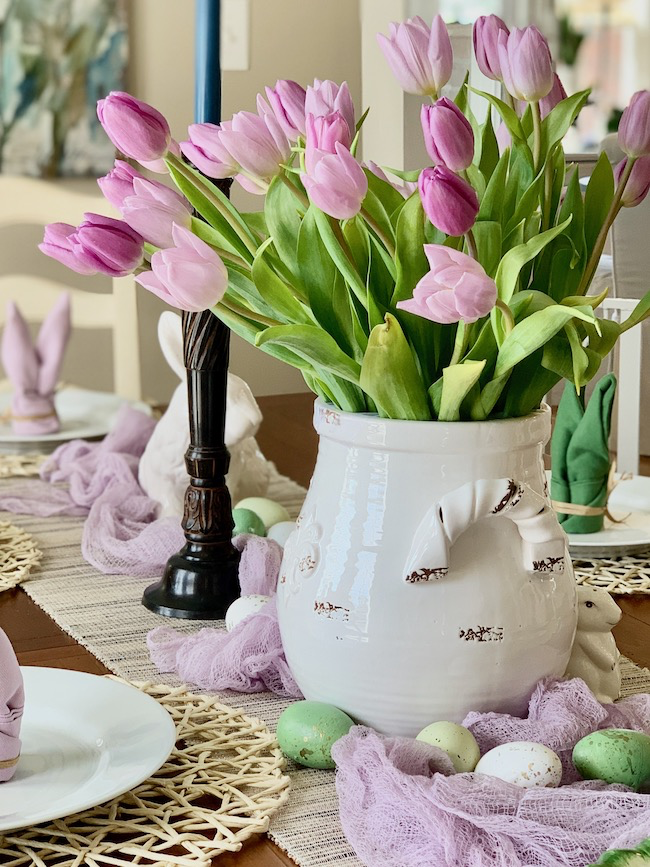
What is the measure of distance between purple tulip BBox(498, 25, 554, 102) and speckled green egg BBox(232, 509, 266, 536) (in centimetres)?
46

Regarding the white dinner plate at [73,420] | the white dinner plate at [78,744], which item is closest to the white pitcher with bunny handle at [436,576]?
the white dinner plate at [78,744]

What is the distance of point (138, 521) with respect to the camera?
3.54 ft

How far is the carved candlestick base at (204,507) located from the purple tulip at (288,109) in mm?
262

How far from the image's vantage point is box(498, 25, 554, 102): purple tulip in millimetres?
598

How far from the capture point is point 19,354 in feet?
4.78

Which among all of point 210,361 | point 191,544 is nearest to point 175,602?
point 191,544

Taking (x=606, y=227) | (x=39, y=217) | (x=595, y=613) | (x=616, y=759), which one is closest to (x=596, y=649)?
(x=595, y=613)

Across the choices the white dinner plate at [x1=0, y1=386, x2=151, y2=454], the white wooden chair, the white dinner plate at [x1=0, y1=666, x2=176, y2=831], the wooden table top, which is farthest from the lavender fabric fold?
the white wooden chair

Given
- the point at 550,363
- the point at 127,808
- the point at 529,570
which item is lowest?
the point at 127,808

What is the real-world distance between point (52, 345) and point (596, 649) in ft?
3.14

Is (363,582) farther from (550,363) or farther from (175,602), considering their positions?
(175,602)

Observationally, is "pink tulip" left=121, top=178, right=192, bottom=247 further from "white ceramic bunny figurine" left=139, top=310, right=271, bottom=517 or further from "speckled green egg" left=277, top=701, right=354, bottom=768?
"white ceramic bunny figurine" left=139, top=310, right=271, bottom=517

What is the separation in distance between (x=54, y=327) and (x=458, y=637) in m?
1.00

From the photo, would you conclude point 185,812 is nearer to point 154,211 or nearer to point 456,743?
point 456,743
